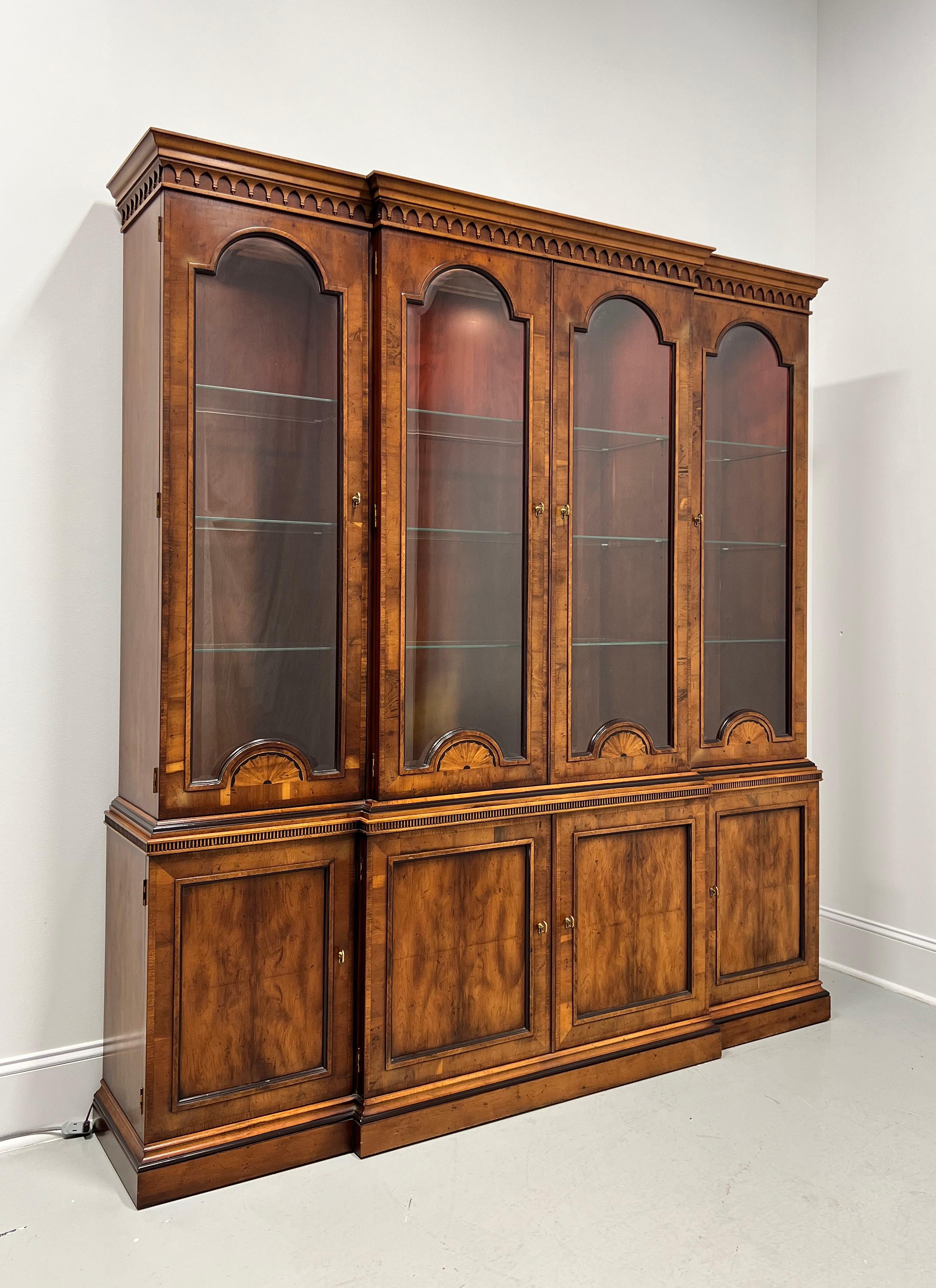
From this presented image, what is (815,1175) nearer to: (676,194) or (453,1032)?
(453,1032)

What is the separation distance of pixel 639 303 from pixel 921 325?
4.16 feet

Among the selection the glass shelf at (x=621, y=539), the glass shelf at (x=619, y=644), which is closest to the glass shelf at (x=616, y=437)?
the glass shelf at (x=621, y=539)

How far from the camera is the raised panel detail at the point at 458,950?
2383mm

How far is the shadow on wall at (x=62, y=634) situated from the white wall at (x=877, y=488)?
2.56 m

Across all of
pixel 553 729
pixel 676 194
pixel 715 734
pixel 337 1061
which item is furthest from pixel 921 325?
pixel 337 1061

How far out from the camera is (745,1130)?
95.6 inches

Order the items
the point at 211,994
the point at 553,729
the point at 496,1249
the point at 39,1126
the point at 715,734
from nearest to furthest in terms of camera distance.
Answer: the point at 496,1249 < the point at 211,994 < the point at 39,1126 < the point at 553,729 < the point at 715,734

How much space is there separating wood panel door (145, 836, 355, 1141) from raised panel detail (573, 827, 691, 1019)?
65 cm

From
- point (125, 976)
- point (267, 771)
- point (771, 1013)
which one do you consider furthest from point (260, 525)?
point (771, 1013)

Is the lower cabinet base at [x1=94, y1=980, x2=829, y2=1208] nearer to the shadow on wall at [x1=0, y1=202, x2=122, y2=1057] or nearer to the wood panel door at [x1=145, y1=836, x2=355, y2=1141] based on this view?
the wood panel door at [x1=145, y1=836, x2=355, y2=1141]

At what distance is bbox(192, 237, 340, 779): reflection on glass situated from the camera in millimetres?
2205

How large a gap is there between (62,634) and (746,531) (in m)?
1.98

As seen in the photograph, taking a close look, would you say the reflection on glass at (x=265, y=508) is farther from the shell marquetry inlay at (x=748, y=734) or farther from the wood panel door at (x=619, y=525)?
the shell marquetry inlay at (x=748, y=734)

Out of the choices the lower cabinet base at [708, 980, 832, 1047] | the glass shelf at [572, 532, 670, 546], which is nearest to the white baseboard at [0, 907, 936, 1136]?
the lower cabinet base at [708, 980, 832, 1047]
